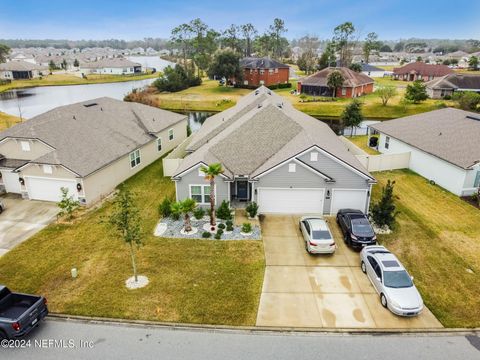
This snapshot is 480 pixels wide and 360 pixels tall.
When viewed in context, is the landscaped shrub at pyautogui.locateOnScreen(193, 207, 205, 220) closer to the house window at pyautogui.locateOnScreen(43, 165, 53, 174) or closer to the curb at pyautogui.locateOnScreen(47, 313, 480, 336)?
the curb at pyautogui.locateOnScreen(47, 313, 480, 336)

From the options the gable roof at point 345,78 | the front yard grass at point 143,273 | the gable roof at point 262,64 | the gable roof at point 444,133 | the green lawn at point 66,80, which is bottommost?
the front yard grass at point 143,273

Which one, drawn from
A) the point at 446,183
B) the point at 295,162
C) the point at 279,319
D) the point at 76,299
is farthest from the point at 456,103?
the point at 76,299

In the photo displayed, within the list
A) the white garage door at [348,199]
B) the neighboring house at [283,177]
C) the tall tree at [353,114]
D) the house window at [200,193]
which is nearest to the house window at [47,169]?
the neighboring house at [283,177]

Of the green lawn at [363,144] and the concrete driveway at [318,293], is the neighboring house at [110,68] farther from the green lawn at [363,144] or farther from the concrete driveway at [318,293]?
the concrete driveway at [318,293]

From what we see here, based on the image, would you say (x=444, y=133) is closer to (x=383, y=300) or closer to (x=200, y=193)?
(x=383, y=300)

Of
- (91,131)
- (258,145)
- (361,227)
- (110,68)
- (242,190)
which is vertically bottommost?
(361,227)

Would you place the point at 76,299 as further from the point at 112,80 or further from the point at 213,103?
the point at 112,80

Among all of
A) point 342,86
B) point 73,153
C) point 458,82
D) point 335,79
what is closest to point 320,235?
point 73,153
